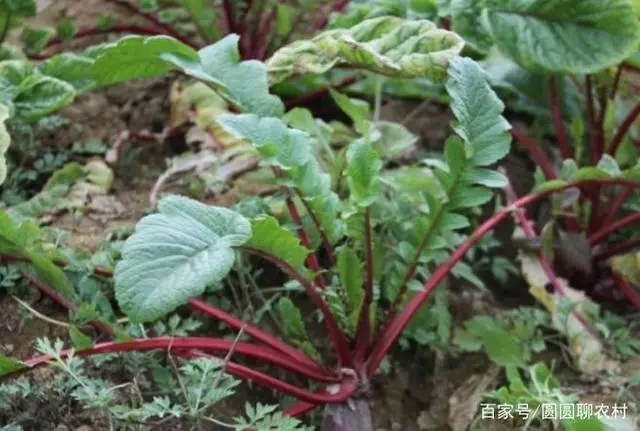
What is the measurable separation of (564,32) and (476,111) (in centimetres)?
27

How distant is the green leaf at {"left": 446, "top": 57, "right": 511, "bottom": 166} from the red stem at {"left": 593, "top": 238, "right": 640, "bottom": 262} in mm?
398

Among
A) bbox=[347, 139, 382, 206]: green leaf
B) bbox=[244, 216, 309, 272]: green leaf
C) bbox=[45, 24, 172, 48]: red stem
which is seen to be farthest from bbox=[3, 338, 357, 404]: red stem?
bbox=[45, 24, 172, 48]: red stem

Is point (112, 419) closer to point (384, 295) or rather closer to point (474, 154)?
point (384, 295)

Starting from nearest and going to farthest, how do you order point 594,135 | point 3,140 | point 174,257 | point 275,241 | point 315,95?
1. point 174,257
2. point 275,241
3. point 3,140
4. point 594,135
5. point 315,95

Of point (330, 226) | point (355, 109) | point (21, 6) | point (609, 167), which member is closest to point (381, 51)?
point (355, 109)

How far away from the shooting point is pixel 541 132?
149cm

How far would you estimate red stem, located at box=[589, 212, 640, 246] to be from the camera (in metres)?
1.25

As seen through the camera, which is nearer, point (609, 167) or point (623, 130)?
point (609, 167)

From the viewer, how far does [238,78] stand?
3.41 feet

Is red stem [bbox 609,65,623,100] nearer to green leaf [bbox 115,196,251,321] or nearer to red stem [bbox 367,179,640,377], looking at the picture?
red stem [bbox 367,179,640,377]

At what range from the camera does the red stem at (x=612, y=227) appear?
125 centimetres

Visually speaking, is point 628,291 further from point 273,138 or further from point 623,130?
point 273,138

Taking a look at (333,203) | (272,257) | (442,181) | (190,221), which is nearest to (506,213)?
(442,181)

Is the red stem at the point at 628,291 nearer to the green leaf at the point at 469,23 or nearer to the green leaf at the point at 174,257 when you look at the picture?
the green leaf at the point at 469,23
